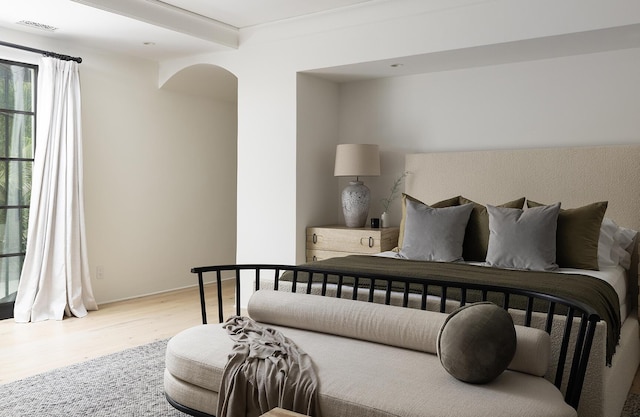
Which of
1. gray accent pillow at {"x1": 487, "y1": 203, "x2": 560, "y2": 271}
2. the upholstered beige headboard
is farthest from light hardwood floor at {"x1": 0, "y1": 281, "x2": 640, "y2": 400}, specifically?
the upholstered beige headboard

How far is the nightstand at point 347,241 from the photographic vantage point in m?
4.87

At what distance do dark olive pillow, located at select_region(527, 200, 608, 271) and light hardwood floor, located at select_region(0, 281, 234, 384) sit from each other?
9.21 feet

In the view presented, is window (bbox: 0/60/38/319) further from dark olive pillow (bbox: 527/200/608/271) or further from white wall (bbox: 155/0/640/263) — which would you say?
dark olive pillow (bbox: 527/200/608/271)

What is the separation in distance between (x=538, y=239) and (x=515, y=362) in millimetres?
1546

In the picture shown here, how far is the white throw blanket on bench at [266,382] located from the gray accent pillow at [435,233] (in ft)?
5.65

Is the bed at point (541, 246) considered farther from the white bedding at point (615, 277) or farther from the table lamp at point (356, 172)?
the table lamp at point (356, 172)

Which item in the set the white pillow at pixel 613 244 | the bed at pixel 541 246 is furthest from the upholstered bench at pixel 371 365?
the white pillow at pixel 613 244

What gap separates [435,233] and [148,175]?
3226mm

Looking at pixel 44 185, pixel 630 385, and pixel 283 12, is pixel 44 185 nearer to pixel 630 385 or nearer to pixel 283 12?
pixel 283 12

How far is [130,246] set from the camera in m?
5.84

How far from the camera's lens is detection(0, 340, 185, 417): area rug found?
298 centimetres

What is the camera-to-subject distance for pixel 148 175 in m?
5.97

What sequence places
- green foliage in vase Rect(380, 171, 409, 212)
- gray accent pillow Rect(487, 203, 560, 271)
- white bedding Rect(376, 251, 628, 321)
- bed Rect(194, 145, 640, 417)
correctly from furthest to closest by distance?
green foliage in vase Rect(380, 171, 409, 212), gray accent pillow Rect(487, 203, 560, 271), white bedding Rect(376, 251, 628, 321), bed Rect(194, 145, 640, 417)

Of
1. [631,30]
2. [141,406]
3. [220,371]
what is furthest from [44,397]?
[631,30]
